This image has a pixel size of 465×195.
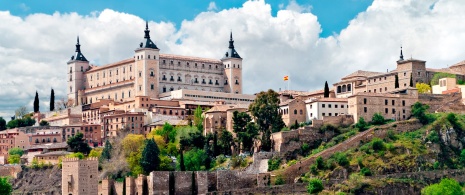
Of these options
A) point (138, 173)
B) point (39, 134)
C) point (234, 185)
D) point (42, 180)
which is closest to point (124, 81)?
point (39, 134)

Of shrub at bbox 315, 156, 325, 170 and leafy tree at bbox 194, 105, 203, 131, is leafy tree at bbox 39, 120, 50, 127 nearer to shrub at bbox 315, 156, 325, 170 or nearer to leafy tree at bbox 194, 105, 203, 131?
leafy tree at bbox 194, 105, 203, 131

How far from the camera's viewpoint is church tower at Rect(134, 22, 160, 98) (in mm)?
116375

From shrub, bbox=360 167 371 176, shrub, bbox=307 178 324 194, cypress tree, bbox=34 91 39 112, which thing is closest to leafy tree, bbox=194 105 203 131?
shrub, bbox=360 167 371 176

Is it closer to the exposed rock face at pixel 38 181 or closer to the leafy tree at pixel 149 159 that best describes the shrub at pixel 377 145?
the leafy tree at pixel 149 159

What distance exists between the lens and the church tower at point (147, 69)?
11638 cm

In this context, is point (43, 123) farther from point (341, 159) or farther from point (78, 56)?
point (341, 159)

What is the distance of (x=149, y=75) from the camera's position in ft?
383

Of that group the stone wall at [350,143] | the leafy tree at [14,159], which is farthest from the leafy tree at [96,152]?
the stone wall at [350,143]

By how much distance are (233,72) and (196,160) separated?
130ft

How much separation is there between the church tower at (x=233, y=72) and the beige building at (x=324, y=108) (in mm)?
34286

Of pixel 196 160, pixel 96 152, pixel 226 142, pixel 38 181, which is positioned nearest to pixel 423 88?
pixel 226 142

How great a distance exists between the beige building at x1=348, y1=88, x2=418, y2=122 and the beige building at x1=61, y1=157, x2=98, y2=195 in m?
23.8

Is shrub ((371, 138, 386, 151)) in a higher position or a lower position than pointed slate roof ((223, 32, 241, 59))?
lower

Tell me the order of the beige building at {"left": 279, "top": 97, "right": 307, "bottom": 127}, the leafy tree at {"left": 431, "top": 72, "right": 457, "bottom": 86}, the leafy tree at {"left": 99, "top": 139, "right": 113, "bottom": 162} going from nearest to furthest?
the beige building at {"left": 279, "top": 97, "right": 307, "bottom": 127}, the leafy tree at {"left": 99, "top": 139, "right": 113, "bottom": 162}, the leafy tree at {"left": 431, "top": 72, "right": 457, "bottom": 86}
